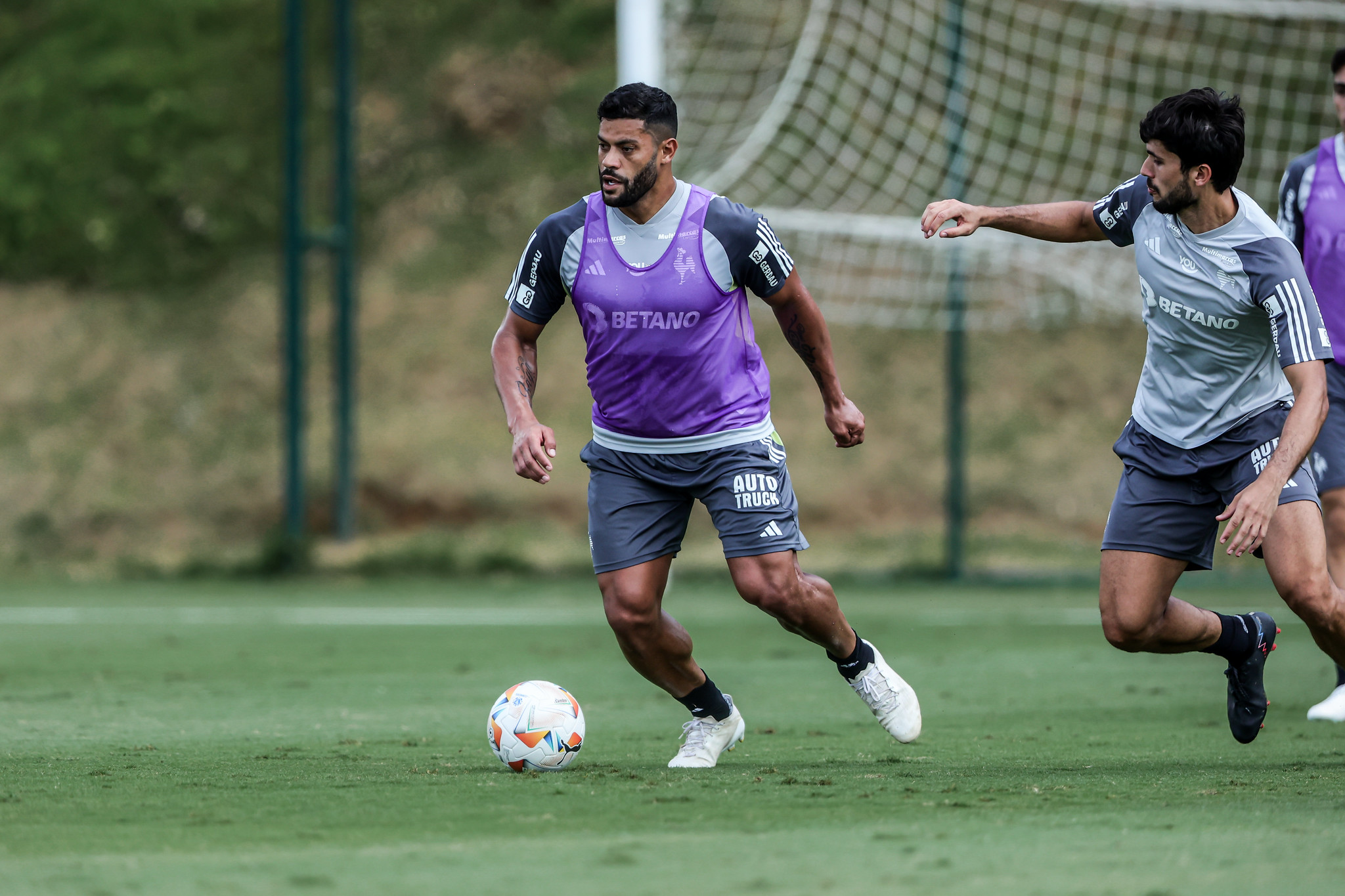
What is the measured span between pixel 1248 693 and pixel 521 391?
264cm

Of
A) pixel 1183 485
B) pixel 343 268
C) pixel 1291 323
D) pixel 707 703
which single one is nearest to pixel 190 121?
pixel 343 268

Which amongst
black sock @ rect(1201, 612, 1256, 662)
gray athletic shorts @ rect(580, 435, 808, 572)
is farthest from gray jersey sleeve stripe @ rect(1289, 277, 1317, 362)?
gray athletic shorts @ rect(580, 435, 808, 572)

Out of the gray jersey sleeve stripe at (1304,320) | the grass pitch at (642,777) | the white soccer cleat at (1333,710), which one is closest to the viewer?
the grass pitch at (642,777)

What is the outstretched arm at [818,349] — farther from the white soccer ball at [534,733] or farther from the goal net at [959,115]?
the goal net at [959,115]

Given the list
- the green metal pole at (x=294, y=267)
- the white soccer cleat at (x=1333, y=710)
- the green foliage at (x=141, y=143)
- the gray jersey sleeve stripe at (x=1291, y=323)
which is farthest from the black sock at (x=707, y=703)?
the green foliage at (x=141, y=143)

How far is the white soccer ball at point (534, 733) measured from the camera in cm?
494

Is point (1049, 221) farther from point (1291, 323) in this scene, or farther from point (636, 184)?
point (636, 184)

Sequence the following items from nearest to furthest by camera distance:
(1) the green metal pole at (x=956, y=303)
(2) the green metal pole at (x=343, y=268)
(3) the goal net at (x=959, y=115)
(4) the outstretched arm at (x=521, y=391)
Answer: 1. (4) the outstretched arm at (x=521, y=391)
2. (3) the goal net at (x=959, y=115)
3. (1) the green metal pole at (x=956, y=303)
4. (2) the green metal pole at (x=343, y=268)

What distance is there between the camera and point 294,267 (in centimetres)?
1459

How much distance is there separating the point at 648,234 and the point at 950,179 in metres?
8.19

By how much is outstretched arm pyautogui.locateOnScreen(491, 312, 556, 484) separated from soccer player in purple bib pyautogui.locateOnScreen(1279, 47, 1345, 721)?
10.1 ft

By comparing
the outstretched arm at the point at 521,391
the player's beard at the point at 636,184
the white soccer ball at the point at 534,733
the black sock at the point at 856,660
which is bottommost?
the white soccer ball at the point at 534,733

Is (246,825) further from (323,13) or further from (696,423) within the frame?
(323,13)

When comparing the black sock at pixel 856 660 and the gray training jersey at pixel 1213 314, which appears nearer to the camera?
the gray training jersey at pixel 1213 314
